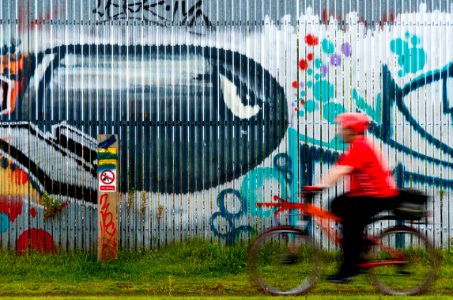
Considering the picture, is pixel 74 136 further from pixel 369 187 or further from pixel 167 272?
pixel 369 187

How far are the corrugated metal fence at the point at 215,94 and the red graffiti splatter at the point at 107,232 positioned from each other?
1.77 ft

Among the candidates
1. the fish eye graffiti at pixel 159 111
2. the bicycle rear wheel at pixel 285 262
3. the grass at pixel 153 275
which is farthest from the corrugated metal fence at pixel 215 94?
the bicycle rear wheel at pixel 285 262

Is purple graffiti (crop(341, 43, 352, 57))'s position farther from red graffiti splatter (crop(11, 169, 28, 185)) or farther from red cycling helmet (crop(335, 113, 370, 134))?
red graffiti splatter (crop(11, 169, 28, 185))

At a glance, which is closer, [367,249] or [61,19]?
[367,249]

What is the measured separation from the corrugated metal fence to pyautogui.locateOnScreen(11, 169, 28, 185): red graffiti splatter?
16 mm

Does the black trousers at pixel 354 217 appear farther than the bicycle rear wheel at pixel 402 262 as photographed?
No

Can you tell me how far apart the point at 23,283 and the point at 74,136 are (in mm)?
2320

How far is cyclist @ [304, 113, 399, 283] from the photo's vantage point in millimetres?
6758

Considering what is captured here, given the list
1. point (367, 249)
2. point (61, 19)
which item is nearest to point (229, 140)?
point (61, 19)

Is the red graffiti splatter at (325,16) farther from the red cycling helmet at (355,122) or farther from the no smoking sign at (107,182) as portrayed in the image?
the red cycling helmet at (355,122)

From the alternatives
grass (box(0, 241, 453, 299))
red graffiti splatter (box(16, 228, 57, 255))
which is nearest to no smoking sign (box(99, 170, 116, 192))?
grass (box(0, 241, 453, 299))

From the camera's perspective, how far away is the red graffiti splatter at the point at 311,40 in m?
10.5

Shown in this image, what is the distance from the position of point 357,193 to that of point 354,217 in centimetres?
22

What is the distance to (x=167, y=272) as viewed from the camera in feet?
31.3
